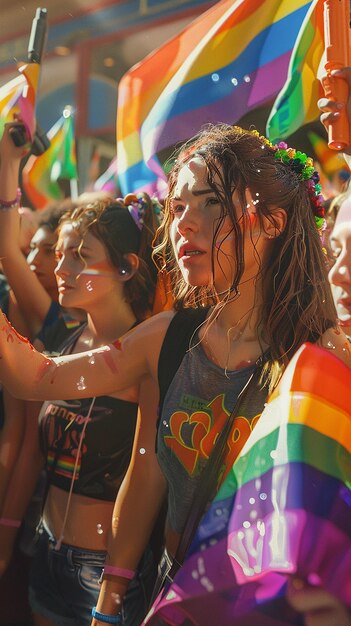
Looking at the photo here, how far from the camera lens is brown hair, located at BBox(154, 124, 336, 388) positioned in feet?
4.28

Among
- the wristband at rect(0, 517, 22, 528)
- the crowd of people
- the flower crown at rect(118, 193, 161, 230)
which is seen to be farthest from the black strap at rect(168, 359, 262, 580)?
the wristband at rect(0, 517, 22, 528)

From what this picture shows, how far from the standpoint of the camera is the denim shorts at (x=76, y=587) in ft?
5.54

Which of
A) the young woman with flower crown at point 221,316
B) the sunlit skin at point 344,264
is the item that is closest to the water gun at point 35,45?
the young woman with flower crown at point 221,316

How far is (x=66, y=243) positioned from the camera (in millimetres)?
1883

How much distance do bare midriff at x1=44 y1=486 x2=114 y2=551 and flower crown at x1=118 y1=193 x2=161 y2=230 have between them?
2.38ft

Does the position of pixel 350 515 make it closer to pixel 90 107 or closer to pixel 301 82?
pixel 301 82

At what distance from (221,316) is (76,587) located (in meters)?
0.79

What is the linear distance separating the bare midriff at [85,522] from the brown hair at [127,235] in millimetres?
499

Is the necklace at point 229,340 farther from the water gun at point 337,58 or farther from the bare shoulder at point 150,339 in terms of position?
the water gun at point 337,58

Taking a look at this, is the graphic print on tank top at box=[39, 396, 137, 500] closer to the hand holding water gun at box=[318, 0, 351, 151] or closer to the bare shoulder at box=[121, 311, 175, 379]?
the bare shoulder at box=[121, 311, 175, 379]

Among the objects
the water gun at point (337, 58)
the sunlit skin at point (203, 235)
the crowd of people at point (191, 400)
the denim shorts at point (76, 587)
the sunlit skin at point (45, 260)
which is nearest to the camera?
the crowd of people at point (191, 400)

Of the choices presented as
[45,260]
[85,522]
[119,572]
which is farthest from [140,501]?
[45,260]

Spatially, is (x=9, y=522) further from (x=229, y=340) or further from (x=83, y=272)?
(x=229, y=340)

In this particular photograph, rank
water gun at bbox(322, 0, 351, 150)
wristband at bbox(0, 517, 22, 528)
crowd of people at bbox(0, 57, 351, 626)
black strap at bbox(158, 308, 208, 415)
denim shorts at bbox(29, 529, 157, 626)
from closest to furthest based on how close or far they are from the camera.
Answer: crowd of people at bbox(0, 57, 351, 626), water gun at bbox(322, 0, 351, 150), black strap at bbox(158, 308, 208, 415), denim shorts at bbox(29, 529, 157, 626), wristband at bbox(0, 517, 22, 528)
